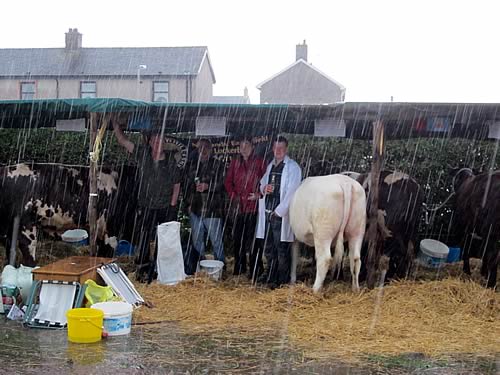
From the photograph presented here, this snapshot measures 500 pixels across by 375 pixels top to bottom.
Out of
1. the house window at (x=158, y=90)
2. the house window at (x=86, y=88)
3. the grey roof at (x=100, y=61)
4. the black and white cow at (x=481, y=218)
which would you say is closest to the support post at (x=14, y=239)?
the black and white cow at (x=481, y=218)

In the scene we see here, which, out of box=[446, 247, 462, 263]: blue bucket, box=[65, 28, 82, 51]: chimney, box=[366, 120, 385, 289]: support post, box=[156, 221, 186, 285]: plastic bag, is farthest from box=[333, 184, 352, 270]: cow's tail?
box=[65, 28, 82, 51]: chimney

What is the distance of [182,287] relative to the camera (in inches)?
333

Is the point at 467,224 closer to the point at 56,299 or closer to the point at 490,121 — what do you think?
the point at 490,121

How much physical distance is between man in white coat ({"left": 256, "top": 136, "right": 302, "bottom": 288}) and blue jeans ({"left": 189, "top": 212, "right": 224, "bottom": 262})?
0.94m

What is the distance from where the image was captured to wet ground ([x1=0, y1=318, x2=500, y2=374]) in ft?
17.9

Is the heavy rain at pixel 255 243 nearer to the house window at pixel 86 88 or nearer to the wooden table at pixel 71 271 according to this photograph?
the wooden table at pixel 71 271

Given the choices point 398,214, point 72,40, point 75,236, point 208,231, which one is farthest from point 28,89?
point 398,214

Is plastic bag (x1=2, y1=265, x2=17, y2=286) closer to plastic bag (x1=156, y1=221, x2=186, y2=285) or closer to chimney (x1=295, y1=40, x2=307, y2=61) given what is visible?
plastic bag (x1=156, y1=221, x2=186, y2=285)

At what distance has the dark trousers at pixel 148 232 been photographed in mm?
9102

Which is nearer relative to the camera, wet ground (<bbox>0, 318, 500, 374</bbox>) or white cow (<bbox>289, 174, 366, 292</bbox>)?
wet ground (<bbox>0, 318, 500, 374</bbox>)

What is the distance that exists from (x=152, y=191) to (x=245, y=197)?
4.57 ft

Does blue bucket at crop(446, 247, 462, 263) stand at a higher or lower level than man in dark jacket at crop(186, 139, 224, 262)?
lower

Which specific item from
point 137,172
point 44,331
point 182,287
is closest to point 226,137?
point 137,172

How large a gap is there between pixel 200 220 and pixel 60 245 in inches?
148
